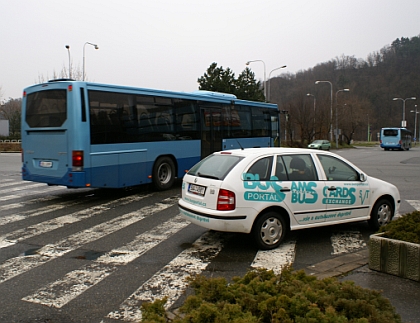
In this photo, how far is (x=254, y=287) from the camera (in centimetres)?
339

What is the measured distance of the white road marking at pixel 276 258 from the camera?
18.8 feet

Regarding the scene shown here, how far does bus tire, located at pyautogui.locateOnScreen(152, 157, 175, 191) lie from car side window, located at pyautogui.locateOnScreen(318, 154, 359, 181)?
6.19 metres

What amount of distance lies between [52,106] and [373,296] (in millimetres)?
9145

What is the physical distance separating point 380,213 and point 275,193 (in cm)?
248

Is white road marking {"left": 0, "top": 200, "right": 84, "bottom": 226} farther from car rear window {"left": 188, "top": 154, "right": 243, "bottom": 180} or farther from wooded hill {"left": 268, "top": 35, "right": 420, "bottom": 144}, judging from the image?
wooded hill {"left": 268, "top": 35, "right": 420, "bottom": 144}

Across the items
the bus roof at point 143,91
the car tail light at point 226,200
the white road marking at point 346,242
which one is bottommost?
the white road marking at point 346,242

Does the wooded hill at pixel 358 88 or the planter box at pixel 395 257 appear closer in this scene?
the planter box at pixel 395 257

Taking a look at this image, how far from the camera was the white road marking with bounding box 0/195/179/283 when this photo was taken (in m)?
5.64

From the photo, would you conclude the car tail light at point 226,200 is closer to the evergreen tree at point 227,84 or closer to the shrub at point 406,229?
the shrub at point 406,229

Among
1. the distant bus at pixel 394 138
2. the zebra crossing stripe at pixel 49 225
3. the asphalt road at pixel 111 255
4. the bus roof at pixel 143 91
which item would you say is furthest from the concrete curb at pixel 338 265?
the distant bus at pixel 394 138

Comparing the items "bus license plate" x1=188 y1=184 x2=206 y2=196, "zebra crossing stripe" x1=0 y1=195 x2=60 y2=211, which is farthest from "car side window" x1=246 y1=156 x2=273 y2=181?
"zebra crossing stripe" x1=0 y1=195 x2=60 y2=211

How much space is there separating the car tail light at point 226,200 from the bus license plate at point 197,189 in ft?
1.34

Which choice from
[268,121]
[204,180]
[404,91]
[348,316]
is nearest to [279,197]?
[204,180]

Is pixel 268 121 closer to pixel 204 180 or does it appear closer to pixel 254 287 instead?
pixel 204 180
